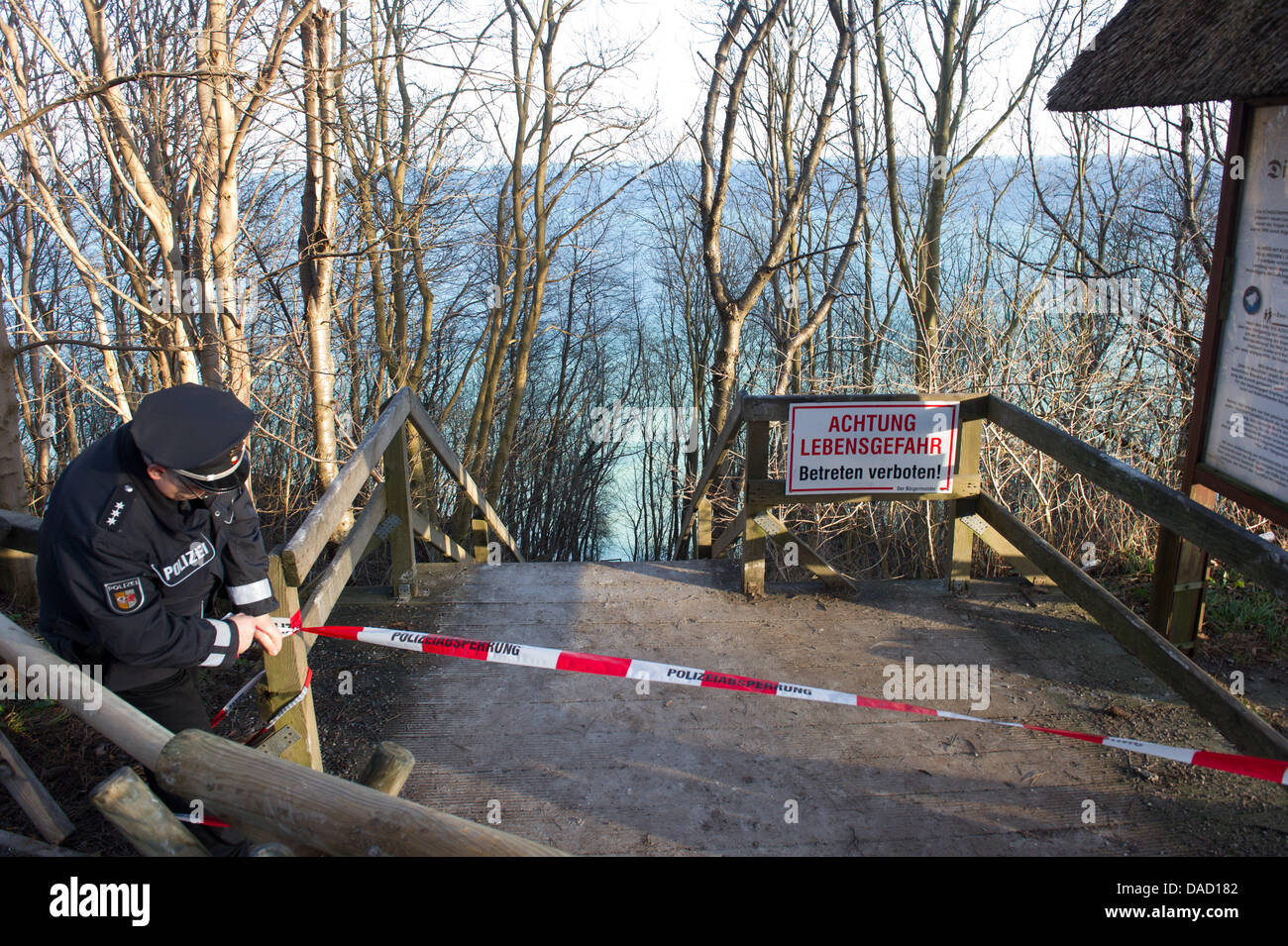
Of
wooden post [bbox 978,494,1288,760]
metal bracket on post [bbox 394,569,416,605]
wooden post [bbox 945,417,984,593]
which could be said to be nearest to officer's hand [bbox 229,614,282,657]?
metal bracket on post [bbox 394,569,416,605]

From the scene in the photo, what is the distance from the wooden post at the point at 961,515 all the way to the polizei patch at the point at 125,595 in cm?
380

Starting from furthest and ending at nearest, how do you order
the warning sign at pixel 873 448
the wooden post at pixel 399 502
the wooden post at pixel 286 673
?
the wooden post at pixel 399 502
the warning sign at pixel 873 448
the wooden post at pixel 286 673

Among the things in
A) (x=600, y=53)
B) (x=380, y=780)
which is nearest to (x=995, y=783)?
(x=380, y=780)

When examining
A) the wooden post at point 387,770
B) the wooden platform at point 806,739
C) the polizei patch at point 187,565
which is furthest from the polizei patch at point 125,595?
the wooden platform at point 806,739

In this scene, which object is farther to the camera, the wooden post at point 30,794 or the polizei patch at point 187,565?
the wooden post at point 30,794

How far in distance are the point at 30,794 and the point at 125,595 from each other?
94cm

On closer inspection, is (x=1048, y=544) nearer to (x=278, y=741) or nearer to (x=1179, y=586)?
(x=1179, y=586)

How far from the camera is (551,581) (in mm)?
5316

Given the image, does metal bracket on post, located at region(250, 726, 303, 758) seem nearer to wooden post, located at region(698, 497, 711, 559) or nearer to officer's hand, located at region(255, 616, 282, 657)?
officer's hand, located at region(255, 616, 282, 657)

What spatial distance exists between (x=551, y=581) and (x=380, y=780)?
126 inches

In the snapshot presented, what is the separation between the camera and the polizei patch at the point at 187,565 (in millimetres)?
2664

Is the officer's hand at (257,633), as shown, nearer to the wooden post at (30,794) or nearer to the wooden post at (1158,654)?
the wooden post at (30,794)

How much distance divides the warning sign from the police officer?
110 inches
